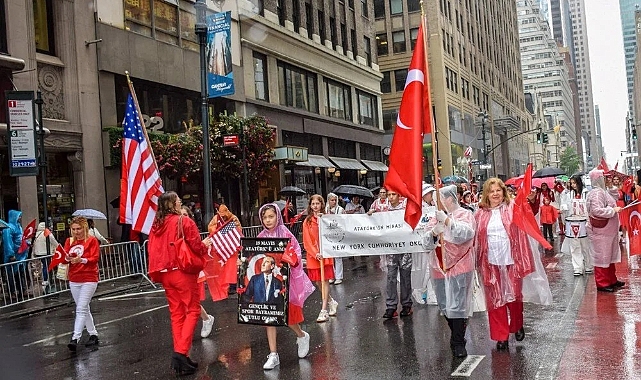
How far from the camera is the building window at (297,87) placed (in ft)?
109

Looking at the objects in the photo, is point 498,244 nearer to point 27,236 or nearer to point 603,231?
point 603,231

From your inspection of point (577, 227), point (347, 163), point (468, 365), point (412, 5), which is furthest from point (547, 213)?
point (412, 5)

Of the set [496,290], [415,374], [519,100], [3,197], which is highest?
[519,100]

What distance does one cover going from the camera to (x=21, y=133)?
51.0 feet

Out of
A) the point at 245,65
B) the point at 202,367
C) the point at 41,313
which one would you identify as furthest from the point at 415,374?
the point at 245,65

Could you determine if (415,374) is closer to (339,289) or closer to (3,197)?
(339,289)

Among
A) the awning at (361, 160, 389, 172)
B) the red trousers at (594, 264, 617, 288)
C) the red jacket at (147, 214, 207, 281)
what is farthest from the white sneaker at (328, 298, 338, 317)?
the awning at (361, 160, 389, 172)

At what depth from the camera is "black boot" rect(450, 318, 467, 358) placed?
7.01 meters

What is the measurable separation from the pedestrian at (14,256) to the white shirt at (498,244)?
10.0 meters

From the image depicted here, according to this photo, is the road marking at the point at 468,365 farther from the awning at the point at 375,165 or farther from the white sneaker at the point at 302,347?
the awning at the point at 375,165

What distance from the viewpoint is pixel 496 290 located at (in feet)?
23.3

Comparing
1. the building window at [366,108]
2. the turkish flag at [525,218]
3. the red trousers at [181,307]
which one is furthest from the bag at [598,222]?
the building window at [366,108]

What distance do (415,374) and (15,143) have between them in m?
12.3

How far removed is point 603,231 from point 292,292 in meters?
5.83
